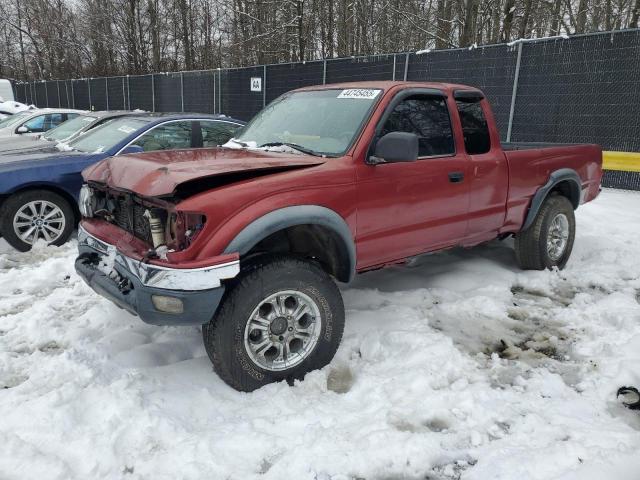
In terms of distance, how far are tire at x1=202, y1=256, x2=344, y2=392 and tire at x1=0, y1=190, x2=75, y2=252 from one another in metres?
3.69

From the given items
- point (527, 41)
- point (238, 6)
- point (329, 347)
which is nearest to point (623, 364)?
point (329, 347)

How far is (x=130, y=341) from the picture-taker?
3.60m

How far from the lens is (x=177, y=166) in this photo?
9.90 feet

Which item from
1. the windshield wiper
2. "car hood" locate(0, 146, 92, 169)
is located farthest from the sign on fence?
the windshield wiper

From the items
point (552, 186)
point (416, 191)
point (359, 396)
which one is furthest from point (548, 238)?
point (359, 396)

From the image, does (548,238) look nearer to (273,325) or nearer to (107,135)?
(273,325)

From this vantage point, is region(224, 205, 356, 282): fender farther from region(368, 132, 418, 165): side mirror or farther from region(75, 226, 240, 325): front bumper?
region(368, 132, 418, 165): side mirror

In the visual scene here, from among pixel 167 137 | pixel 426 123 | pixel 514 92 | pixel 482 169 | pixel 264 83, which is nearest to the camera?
pixel 426 123

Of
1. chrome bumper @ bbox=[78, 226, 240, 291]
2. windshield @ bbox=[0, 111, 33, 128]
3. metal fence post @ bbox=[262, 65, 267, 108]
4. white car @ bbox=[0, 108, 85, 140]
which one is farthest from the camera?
metal fence post @ bbox=[262, 65, 267, 108]

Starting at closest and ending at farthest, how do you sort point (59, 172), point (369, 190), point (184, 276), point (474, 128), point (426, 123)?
point (184, 276)
point (369, 190)
point (426, 123)
point (474, 128)
point (59, 172)

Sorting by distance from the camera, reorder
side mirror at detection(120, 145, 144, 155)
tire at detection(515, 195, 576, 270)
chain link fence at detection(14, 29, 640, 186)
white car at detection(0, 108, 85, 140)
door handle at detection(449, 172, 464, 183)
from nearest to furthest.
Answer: door handle at detection(449, 172, 464, 183) < tire at detection(515, 195, 576, 270) < side mirror at detection(120, 145, 144, 155) < chain link fence at detection(14, 29, 640, 186) < white car at detection(0, 108, 85, 140)

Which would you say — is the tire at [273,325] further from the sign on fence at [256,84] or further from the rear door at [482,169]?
the sign on fence at [256,84]

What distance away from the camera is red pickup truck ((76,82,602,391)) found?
9.24 ft

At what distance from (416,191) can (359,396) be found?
1.58 m
